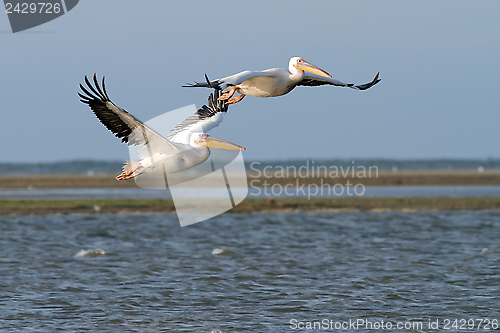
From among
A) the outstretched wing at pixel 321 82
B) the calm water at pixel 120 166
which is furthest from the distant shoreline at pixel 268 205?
the calm water at pixel 120 166

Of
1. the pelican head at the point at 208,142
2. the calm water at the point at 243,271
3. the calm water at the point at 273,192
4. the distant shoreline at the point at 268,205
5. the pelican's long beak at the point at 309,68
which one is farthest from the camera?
the calm water at the point at 273,192

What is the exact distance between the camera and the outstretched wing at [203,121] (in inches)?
263

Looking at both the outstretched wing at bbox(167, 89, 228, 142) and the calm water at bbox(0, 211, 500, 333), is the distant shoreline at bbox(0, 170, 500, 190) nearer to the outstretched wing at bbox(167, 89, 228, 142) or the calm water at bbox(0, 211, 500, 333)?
the calm water at bbox(0, 211, 500, 333)

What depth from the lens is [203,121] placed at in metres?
6.79

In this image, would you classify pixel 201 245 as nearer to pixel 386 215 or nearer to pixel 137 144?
pixel 386 215

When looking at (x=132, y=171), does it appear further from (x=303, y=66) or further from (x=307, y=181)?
(x=307, y=181)

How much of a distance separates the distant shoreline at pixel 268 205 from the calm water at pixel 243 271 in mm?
1076

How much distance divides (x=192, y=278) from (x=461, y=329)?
6.41m

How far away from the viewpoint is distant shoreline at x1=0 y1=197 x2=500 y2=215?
2459cm

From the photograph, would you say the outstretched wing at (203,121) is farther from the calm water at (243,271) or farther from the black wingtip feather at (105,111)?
the calm water at (243,271)

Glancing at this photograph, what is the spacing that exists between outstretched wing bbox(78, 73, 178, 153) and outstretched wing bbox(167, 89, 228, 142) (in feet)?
2.85

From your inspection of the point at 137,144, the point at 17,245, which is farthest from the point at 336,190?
the point at 137,144

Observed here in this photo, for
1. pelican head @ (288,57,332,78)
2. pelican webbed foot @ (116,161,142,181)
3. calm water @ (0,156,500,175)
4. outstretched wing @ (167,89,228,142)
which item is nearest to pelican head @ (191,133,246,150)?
pelican webbed foot @ (116,161,142,181)

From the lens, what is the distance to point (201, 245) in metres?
18.6
